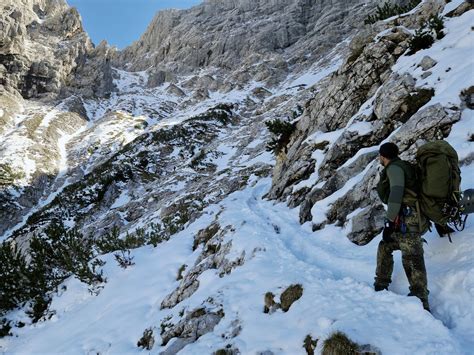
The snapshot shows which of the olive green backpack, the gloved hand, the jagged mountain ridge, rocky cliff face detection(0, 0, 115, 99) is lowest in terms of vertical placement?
the gloved hand

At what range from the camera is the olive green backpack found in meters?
Result: 5.22

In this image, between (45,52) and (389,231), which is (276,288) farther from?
(45,52)

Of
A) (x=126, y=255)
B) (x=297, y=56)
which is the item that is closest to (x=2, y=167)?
(x=126, y=255)

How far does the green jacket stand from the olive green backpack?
0.54 ft

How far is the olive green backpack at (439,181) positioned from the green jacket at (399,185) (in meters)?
0.17

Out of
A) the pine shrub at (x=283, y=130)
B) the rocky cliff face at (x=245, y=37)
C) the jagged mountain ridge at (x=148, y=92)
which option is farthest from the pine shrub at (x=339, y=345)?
the rocky cliff face at (x=245, y=37)

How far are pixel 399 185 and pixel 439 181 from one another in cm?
59

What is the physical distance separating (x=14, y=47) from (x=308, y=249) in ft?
366

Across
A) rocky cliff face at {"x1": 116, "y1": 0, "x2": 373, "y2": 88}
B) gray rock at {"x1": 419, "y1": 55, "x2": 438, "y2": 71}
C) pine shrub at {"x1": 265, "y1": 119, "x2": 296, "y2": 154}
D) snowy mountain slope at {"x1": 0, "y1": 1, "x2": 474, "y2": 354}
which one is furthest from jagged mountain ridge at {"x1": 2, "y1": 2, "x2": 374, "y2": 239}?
snowy mountain slope at {"x1": 0, "y1": 1, "x2": 474, "y2": 354}

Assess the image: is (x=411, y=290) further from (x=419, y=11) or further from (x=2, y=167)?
(x=2, y=167)

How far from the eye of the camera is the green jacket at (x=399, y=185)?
212 inches

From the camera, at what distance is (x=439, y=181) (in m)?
5.23

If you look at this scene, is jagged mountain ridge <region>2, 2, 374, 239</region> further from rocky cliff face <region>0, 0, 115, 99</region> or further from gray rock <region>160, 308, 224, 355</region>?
gray rock <region>160, 308, 224, 355</region>

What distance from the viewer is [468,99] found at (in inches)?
384
